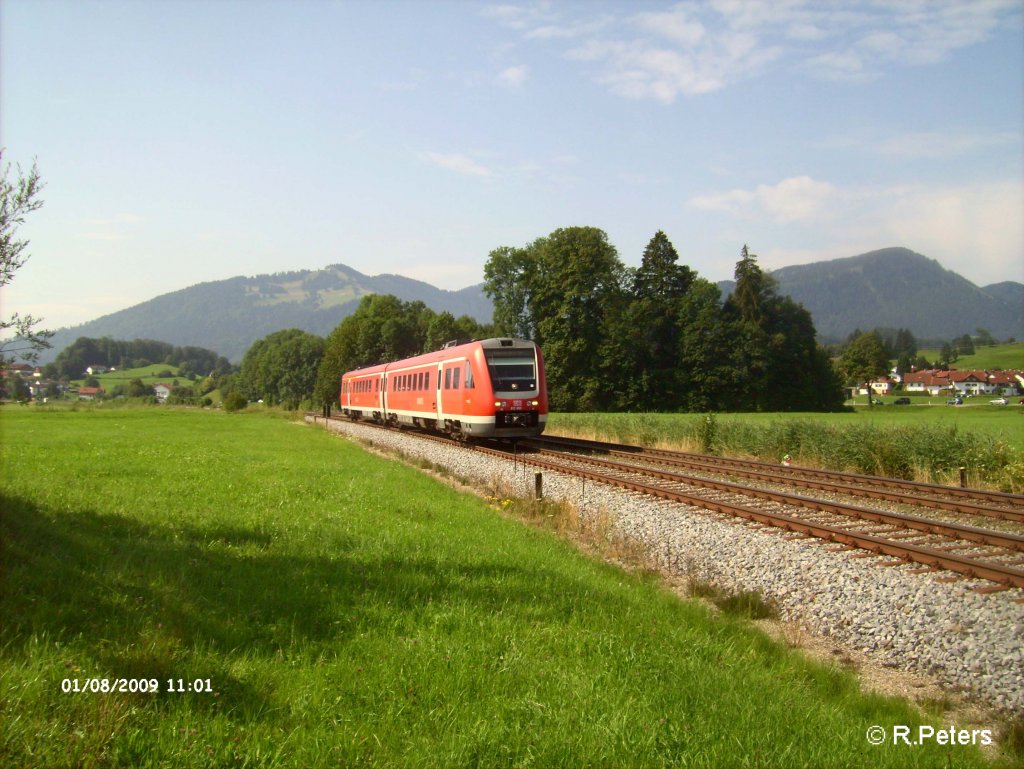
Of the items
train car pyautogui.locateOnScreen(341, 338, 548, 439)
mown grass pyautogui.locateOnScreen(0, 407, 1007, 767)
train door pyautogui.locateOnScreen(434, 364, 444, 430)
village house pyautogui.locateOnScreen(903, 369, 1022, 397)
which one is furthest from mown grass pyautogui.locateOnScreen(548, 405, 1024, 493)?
village house pyautogui.locateOnScreen(903, 369, 1022, 397)

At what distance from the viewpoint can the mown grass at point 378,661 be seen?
3734mm

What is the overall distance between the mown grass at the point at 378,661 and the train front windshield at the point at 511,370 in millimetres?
12360

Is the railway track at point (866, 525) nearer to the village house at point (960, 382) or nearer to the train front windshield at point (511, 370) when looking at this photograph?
the train front windshield at point (511, 370)

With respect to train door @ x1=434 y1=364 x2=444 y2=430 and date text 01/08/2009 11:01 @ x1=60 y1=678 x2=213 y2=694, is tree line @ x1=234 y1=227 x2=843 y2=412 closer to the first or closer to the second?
train door @ x1=434 y1=364 x2=444 y2=430

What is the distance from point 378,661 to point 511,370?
16.8 m

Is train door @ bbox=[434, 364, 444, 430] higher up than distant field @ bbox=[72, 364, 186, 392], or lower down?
lower down

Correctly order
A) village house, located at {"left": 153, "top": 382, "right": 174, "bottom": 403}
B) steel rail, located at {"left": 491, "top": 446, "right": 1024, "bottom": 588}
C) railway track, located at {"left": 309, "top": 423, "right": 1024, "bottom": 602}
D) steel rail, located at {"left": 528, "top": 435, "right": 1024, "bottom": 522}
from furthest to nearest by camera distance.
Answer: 1. village house, located at {"left": 153, "top": 382, "right": 174, "bottom": 403}
2. steel rail, located at {"left": 528, "top": 435, "right": 1024, "bottom": 522}
3. railway track, located at {"left": 309, "top": 423, "right": 1024, "bottom": 602}
4. steel rail, located at {"left": 491, "top": 446, "right": 1024, "bottom": 588}

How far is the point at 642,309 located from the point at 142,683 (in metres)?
59.2

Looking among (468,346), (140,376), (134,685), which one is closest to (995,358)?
(468,346)

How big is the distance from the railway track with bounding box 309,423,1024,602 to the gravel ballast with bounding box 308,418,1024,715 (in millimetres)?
217

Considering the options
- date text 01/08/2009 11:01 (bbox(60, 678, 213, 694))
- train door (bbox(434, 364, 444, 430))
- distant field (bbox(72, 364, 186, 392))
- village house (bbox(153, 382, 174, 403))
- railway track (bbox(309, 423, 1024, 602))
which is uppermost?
distant field (bbox(72, 364, 186, 392))

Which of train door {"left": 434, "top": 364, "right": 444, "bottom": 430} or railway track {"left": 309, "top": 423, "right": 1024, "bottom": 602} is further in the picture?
train door {"left": 434, "top": 364, "right": 444, "bottom": 430}

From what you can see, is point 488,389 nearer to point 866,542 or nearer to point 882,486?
point 882,486

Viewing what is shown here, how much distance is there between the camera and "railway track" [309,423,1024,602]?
25.1 feet
